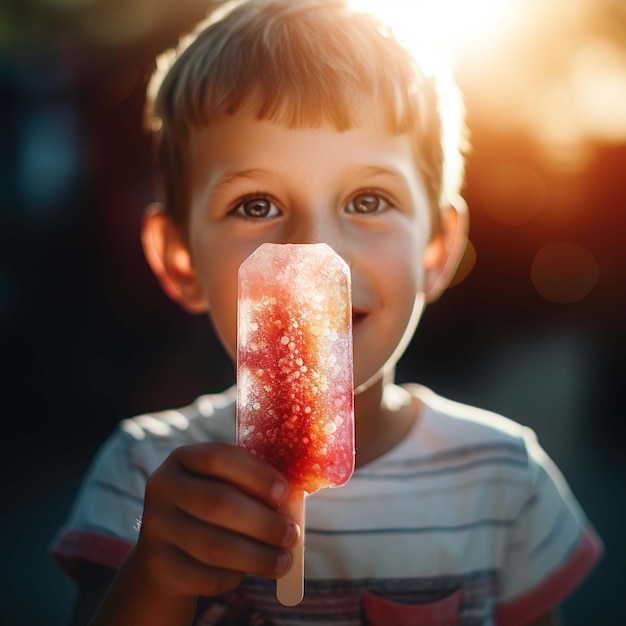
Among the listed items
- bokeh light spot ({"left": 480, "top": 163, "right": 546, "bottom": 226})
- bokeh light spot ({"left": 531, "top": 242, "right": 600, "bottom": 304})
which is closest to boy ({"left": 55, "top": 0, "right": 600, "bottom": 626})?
bokeh light spot ({"left": 480, "top": 163, "right": 546, "bottom": 226})

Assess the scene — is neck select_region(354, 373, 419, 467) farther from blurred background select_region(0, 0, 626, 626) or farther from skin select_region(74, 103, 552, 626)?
blurred background select_region(0, 0, 626, 626)

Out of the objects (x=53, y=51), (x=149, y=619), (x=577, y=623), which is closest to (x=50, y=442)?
(x=53, y=51)

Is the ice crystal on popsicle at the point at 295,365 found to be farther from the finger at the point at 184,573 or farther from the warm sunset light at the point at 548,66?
the warm sunset light at the point at 548,66

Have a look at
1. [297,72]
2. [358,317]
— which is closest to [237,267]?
[358,317]

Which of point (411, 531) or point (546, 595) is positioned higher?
point (411, 531)

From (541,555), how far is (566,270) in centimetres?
370

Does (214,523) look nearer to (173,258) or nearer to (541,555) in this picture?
(173,258)

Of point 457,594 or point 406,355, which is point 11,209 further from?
point 457,594

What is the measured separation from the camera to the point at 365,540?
4.42 ft

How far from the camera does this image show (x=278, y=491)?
0.91m

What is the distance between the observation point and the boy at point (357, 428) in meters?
0.97

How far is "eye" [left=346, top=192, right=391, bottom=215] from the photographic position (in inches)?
45.8

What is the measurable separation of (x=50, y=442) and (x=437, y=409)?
2770 millimetres

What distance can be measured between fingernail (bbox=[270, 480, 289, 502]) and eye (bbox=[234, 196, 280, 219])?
1.40ft
